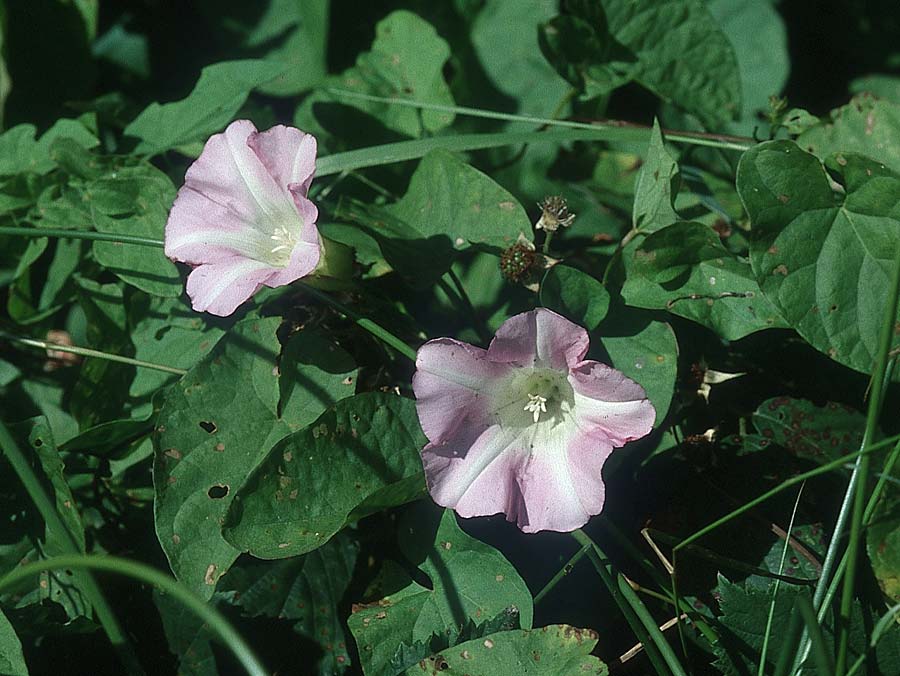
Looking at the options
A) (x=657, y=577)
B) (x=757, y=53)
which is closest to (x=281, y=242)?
(x=657, y=577)

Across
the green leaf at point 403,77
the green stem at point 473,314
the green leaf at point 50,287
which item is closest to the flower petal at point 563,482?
the green stem at point 473,314

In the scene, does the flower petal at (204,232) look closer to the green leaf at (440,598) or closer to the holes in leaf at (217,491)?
the holes in leaf at (217,491)

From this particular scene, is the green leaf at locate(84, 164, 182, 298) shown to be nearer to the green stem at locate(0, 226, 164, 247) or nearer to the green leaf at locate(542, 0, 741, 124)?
the green stem at locate(0, 226, 164, 247)

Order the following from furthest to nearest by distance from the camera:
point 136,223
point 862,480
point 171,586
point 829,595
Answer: point 136,223 → point 829,595 → point 862,480 → point 171,586

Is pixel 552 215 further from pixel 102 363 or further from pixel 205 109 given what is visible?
pixel 102 363

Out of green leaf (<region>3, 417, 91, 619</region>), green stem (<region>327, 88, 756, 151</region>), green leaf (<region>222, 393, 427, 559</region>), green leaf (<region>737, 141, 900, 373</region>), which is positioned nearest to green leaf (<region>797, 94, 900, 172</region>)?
green stem (<region>327, 88, 756, 151</region>)
